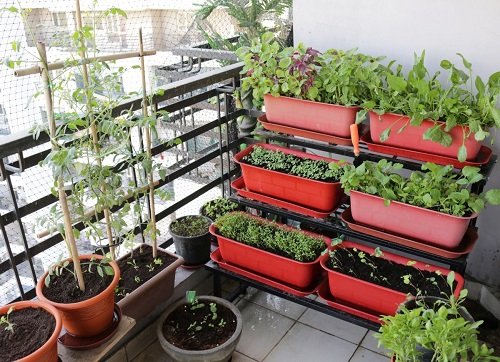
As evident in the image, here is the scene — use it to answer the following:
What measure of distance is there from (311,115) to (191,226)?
0.83m

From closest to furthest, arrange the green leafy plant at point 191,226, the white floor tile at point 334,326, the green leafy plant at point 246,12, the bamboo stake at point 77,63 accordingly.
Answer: the bamboo stake at point 77,63 < the white floor tile at point 334,326 < the green leafy plant at point 191,226 < the green leafy plant at point 246,12

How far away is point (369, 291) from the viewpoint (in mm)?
1719

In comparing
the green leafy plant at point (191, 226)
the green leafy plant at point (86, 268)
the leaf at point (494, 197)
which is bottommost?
the green leafy plant at point (191, 226)

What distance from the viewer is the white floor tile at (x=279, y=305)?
2236mm

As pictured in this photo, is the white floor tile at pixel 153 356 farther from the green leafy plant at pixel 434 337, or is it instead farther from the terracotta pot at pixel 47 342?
the green leafy plant at pixel 434 337

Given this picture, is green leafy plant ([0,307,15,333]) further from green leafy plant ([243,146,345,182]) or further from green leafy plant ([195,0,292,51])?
green leafy plant ([195,0,292,51])

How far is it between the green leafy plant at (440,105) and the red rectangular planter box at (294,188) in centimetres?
32

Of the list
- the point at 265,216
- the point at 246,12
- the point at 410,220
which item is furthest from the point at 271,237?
the point at 246,12

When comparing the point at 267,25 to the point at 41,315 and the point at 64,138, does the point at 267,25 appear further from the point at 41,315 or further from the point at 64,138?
the point at 41,315

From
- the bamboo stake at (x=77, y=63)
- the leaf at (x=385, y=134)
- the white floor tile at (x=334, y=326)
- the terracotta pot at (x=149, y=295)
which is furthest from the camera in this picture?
the white floor tile at (x=334, y=326)

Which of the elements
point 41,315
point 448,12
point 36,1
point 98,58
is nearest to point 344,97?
point 448,12

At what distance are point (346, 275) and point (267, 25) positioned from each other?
401cm

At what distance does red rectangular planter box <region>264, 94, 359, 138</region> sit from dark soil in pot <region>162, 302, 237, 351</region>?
875 mm

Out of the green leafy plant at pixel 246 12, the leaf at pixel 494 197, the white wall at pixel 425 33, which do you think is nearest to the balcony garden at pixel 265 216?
the leaf at pixel 494 197
